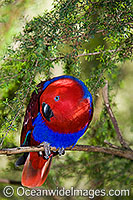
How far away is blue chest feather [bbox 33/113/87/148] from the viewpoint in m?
0.49

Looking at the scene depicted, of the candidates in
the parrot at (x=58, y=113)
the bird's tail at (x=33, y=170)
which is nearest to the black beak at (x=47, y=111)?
the parrot at (x=58, y=113)

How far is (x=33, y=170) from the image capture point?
0.56 m

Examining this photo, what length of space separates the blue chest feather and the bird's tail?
0.07 meters

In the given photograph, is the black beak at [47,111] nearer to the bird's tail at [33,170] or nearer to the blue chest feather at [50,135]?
the blue chest feather at [50,135]

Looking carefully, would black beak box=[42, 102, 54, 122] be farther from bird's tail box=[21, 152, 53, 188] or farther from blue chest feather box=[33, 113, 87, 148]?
bird's tail box=[21, 152, 53, 188]

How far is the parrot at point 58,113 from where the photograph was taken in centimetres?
46

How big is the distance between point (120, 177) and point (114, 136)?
0.14m

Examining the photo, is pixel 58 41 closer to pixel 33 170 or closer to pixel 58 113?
pixel 58 113

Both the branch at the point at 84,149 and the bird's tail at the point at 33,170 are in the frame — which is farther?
the bird's tail at the point at 33,170

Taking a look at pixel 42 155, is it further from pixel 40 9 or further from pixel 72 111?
pixel 40 9

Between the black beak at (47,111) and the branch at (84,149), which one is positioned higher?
the black beak at (47,111)

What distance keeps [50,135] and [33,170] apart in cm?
13

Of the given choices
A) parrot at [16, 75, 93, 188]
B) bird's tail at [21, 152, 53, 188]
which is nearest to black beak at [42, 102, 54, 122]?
parrot at [16, 75, 93, 188]

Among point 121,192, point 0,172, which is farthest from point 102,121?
point 0,172
